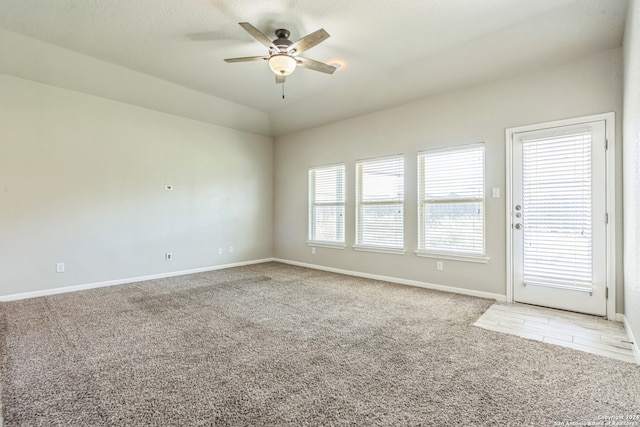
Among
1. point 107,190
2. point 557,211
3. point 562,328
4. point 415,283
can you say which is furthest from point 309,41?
point 107,190

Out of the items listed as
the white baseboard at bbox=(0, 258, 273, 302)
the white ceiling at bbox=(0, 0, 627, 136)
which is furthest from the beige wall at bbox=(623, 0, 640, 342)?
the white baseboard at bbox=(0, 258, 273, 302)

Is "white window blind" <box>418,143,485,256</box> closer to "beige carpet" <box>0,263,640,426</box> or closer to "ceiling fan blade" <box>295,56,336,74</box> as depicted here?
"beige carpet" <box>0,263,640,426</box>

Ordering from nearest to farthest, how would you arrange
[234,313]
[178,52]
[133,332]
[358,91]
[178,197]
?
1. [133,332]
2. [234,313]
3. [178,52]
4. [358,91]
5. [178,197]

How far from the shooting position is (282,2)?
276 centimetres

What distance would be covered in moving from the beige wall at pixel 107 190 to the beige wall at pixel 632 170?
18.9 ft

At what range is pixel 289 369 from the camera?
2.09 m

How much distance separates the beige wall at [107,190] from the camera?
12.6ft

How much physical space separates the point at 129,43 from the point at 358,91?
308 cm

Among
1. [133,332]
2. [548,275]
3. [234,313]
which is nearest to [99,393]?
[133,332]

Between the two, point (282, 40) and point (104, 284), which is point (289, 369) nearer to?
point (282, 40)

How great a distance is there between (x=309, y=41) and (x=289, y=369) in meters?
2.84

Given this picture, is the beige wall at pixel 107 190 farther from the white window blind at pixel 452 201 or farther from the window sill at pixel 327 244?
the white window blind at pixel 452 201

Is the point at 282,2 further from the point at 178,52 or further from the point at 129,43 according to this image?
the point at 129,43

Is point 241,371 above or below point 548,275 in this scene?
below
